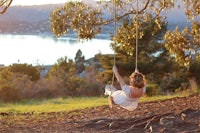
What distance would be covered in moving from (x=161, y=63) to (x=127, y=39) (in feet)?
66.7

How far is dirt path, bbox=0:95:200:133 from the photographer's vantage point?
913cm

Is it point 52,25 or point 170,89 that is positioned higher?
point 52,25

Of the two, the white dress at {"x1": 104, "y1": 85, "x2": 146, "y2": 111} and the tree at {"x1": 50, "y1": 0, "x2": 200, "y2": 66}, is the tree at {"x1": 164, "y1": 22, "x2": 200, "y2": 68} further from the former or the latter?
the white dress at {"x1": 104, "y1": 85, "x2": 146, "y2": 111}

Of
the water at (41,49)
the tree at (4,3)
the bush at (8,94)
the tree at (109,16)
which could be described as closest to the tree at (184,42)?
the tree at (109,16)

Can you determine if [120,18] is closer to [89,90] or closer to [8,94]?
[8,94]

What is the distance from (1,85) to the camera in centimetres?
1941

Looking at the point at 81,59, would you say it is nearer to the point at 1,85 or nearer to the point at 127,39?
the point at 1,85

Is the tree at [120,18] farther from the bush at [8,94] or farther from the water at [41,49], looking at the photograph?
the water at [41,49]

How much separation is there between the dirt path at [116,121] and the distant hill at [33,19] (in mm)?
2343

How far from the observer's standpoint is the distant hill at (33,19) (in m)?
13.0

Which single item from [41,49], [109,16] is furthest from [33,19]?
[41,49]

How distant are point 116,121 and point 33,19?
15254 millimetres

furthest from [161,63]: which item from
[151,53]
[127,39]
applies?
[127,39]

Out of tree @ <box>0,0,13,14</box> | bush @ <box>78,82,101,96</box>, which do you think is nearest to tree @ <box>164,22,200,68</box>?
tree @ <box>0,0,13,14</box>
